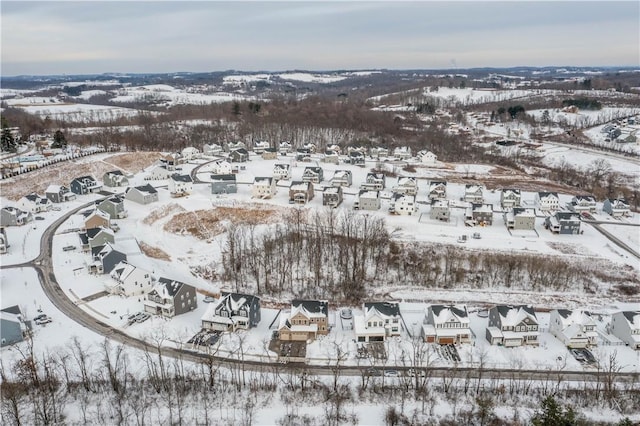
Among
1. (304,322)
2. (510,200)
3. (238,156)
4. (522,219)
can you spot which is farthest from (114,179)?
(522,219)

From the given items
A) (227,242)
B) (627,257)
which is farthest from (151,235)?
(627,257)

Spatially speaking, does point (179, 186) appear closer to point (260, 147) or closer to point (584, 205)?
point (260, 147)

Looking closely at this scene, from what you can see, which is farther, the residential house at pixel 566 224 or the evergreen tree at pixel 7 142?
the evergreen tree at pixel 7 142

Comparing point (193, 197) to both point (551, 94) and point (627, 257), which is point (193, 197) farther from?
point (551, 94)

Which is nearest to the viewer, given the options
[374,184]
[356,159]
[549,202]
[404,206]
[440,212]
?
[440,212]

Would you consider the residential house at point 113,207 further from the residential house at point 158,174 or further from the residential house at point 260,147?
the residential house at point 260,147

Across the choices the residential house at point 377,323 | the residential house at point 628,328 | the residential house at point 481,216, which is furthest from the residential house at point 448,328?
the residential house at point 481,216
